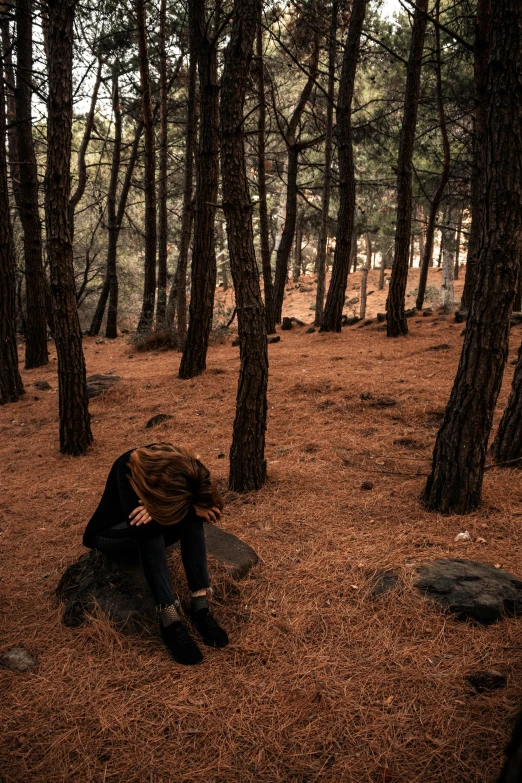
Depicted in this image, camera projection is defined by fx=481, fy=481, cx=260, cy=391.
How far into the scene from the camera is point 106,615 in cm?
280

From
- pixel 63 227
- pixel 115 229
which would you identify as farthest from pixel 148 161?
pixel 63 227

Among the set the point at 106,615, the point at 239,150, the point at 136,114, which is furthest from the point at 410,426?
the point at 136,114

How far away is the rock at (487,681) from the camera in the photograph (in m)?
2.20

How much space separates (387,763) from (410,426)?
3.96 m

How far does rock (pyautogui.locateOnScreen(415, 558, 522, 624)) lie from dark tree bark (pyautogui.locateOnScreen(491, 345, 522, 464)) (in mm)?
1705

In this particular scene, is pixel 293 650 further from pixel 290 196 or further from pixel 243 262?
pixel 290 196

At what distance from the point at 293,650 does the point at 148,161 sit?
39.2 ft

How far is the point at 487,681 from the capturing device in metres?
2.21

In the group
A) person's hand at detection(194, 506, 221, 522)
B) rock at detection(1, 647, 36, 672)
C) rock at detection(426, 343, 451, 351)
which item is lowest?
rock at detection(1, 647, 36, 672)

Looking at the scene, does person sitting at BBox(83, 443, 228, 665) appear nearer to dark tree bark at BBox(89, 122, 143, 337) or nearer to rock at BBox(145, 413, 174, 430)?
rock at BBox(145, 413, 174, 430)

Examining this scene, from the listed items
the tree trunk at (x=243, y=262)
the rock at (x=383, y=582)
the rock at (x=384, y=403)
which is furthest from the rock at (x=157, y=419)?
the rock at (x=383, y=582)

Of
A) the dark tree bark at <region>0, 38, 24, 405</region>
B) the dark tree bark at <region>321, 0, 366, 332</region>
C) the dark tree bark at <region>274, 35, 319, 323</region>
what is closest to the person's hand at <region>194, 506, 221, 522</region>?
the dark tree bark at <region>0, 38, 24, 405</region>

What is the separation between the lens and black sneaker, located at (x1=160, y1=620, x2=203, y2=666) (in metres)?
2.53

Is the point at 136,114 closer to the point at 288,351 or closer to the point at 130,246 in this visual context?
the point at 130,246
